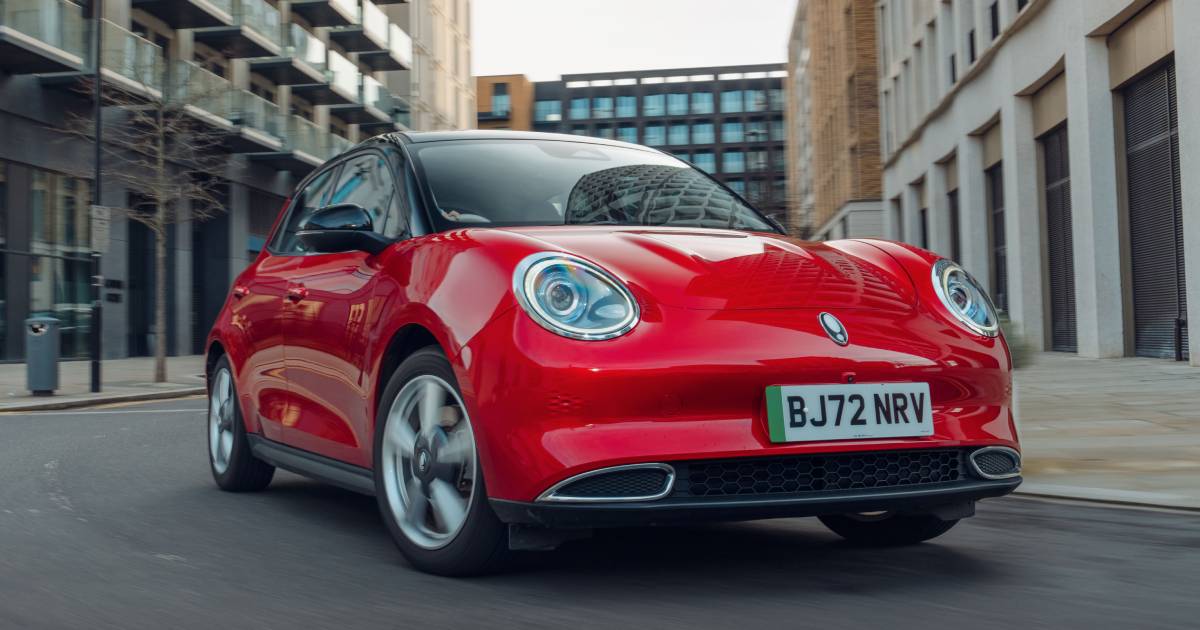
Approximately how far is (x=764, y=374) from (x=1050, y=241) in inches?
784

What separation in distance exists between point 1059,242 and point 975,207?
5432 mm

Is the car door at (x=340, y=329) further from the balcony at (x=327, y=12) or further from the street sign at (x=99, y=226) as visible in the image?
the balcony at (x=327, y=12)

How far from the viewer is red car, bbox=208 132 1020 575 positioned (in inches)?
120

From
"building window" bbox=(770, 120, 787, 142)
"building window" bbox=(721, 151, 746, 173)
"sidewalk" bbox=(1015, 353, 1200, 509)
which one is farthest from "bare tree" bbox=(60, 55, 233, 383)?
"building window" bbox=(770, 120, 787, 142)

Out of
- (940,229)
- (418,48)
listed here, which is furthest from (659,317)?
(418,48)

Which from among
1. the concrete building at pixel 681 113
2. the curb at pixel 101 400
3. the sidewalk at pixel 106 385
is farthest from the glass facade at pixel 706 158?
the curb at pixel 101 400

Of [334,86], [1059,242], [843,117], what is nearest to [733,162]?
[843,117]

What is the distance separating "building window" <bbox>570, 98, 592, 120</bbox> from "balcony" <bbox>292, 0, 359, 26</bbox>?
223 feet

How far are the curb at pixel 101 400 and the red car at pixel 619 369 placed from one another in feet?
33.8

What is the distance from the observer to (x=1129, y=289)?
1719 cm

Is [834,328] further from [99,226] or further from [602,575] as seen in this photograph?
[99,226]

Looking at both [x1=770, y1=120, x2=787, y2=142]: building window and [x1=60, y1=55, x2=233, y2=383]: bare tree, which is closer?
[x1=60, y1=55, x2=233, y2=383]: bare tree

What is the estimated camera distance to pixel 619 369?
3.04 metres

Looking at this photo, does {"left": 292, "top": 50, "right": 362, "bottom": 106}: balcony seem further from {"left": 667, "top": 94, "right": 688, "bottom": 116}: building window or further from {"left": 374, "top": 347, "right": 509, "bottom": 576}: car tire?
{"left": 667, "top": 94, "right": 688, "bottom": 116}: building window
